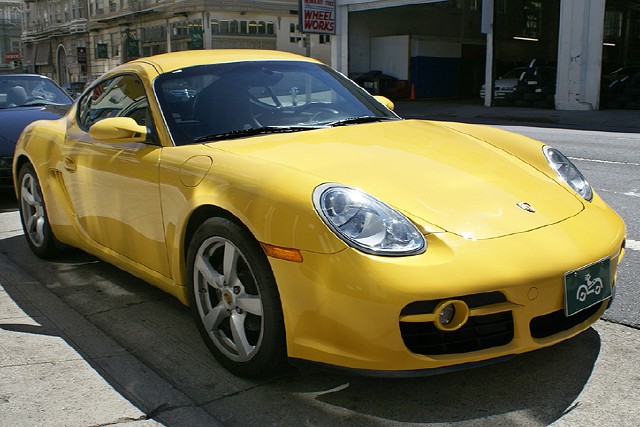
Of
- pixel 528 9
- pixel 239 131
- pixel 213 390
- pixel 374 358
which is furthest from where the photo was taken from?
pixel 528 9

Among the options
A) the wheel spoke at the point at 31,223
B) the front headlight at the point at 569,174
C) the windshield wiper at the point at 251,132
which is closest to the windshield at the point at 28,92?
the wheel spoke at the point at 31,223

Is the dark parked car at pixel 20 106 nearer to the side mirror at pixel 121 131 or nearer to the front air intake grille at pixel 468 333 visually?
the side mirror at pixel 121 131

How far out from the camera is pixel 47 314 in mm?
3742

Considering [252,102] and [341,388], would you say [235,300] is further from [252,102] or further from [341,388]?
[252,102]

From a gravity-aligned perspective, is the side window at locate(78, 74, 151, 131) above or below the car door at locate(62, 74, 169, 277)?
above

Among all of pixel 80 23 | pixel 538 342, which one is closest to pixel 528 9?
pixel 80 23

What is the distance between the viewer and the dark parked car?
704 cm

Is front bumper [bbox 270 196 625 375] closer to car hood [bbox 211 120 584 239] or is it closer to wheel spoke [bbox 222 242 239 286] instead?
car hood [bbox 211 120 584 239]

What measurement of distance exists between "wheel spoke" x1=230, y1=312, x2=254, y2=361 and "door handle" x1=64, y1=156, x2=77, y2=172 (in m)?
1.82

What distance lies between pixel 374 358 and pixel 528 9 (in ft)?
124

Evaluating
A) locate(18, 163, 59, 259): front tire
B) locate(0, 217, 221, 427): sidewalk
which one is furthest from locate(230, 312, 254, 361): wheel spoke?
locate(18, 163, 59, 259): front tire

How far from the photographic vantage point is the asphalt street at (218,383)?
251 cm

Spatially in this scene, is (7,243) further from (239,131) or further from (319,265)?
(319,265)

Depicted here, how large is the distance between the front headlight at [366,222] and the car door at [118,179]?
3.41 feet
